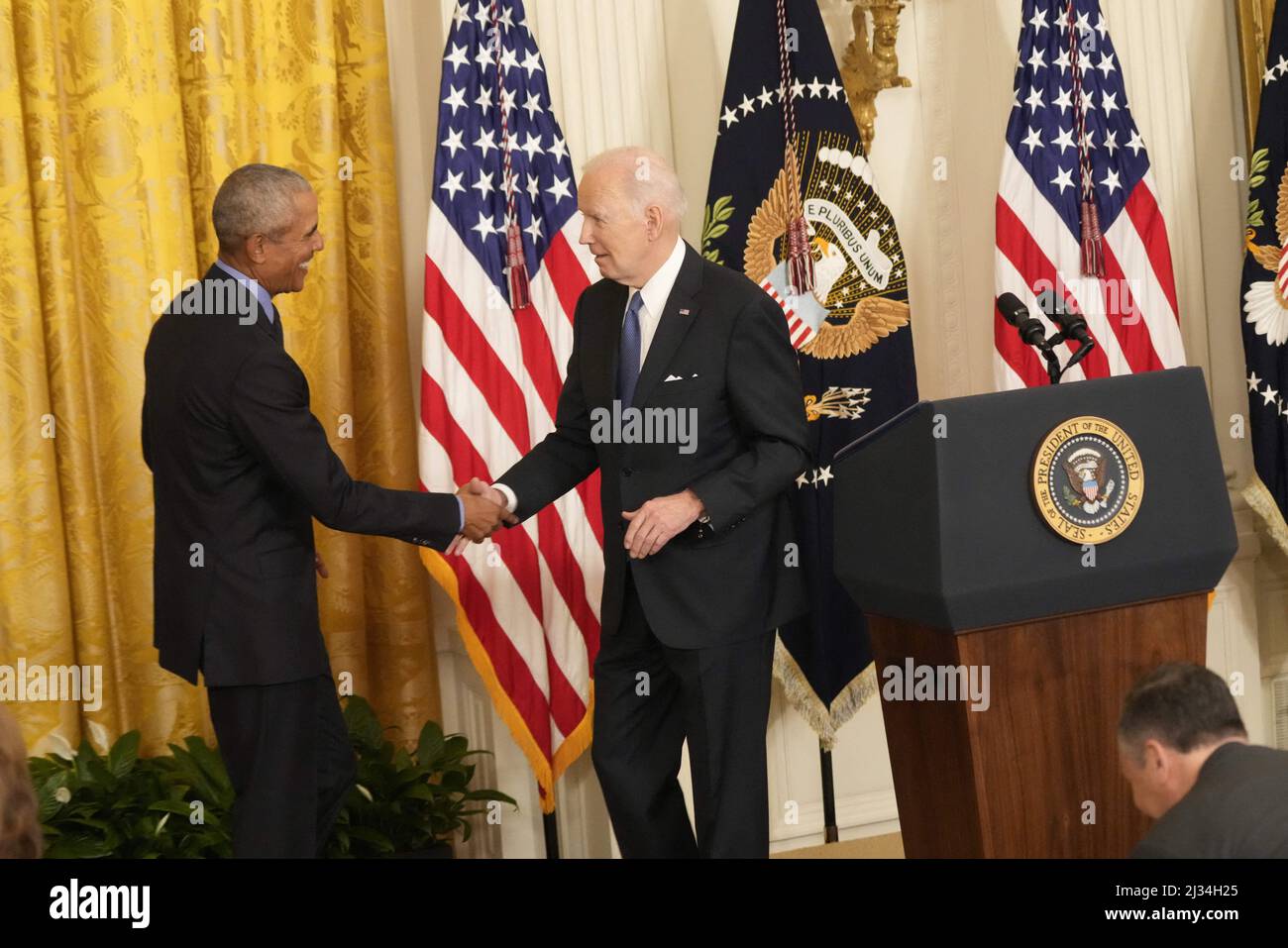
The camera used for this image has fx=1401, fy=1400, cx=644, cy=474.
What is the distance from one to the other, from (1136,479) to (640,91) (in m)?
2.58

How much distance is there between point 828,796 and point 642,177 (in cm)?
243

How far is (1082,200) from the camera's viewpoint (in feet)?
16.5

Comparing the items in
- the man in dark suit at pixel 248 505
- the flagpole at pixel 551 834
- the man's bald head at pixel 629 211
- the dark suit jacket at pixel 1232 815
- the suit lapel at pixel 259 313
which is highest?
the man's bald head at pixel 629 211

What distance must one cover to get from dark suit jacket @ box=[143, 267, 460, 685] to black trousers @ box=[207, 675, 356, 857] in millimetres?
64

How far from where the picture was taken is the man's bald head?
134 inches

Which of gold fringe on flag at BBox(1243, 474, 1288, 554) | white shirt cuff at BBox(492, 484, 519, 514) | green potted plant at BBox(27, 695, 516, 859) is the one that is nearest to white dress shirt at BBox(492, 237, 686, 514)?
white shirt cuff at BBox(492, 484, 519, 514)

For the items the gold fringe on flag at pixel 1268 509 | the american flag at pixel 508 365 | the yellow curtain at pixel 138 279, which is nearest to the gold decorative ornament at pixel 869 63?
the american flag at pixel 508 365

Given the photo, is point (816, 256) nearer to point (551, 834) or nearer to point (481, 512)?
point (481, 512)

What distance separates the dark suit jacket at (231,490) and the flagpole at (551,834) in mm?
1427

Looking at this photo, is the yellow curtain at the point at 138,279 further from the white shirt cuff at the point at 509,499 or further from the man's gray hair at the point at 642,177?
the man's gray hair at the point at 642,177

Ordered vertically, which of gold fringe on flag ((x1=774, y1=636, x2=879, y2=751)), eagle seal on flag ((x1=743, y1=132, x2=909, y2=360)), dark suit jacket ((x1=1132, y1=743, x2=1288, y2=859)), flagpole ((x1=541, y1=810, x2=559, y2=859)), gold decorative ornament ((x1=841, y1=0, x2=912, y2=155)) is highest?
gold decorative ornament ((x1=841, y1=0, x2=912, y2=155))

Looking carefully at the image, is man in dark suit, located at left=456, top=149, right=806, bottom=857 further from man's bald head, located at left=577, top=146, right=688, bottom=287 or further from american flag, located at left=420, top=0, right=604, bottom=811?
american flag, located at left=420, top=0, right=604, bottom=811

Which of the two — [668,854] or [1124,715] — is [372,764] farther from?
[1124,715]

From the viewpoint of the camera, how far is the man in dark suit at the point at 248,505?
3.18 m
